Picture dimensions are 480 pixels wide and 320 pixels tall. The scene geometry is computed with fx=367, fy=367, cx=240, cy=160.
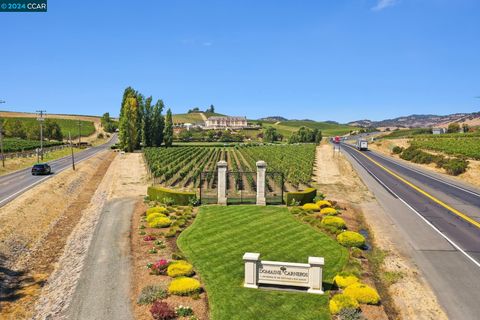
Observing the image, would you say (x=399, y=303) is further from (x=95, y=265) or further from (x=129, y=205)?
(x=129, y=205)

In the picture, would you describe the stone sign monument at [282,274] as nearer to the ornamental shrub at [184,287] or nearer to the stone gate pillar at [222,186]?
the ornamental shrub at [184,287]

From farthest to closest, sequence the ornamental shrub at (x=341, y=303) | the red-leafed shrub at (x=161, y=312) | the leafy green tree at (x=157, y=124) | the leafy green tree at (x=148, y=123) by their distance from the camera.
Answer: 1. the leafy green tree at (x=157, y=124)
2. the leafy green tree at (x=148, y=123)
3. the ornamental shrub at (x=341, y=303)
4. the red-leafed shrub at (x=161, y=312)

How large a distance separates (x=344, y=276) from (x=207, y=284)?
6.28 metres

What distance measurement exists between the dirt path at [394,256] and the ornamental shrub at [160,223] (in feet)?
46.4

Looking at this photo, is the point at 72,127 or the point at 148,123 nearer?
the point at 148,123

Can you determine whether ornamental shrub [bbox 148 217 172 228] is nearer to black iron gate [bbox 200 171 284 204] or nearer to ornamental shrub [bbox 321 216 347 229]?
black iron gate [bbox 200 171 284 204]

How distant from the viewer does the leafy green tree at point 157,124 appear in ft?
343

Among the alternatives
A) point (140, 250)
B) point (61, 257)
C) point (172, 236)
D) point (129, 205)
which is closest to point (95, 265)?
point (140, 250)

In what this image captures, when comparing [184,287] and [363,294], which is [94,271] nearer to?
[184,287]

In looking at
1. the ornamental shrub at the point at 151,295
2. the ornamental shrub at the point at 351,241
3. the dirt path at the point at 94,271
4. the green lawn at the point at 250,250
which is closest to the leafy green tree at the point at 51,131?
the dirt path at the point at 94,271

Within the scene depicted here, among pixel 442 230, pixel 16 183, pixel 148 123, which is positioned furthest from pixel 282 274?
pixel 148 123

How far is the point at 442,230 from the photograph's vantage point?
25125 millimetres

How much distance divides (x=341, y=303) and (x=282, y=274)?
285cm

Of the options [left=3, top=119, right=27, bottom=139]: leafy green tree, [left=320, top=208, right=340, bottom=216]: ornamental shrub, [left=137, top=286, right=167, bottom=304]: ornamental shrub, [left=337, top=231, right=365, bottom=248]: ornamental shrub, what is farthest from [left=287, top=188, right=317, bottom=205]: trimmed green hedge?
[left=3, top=119, right=27, bottom=139]: leafy green tree
